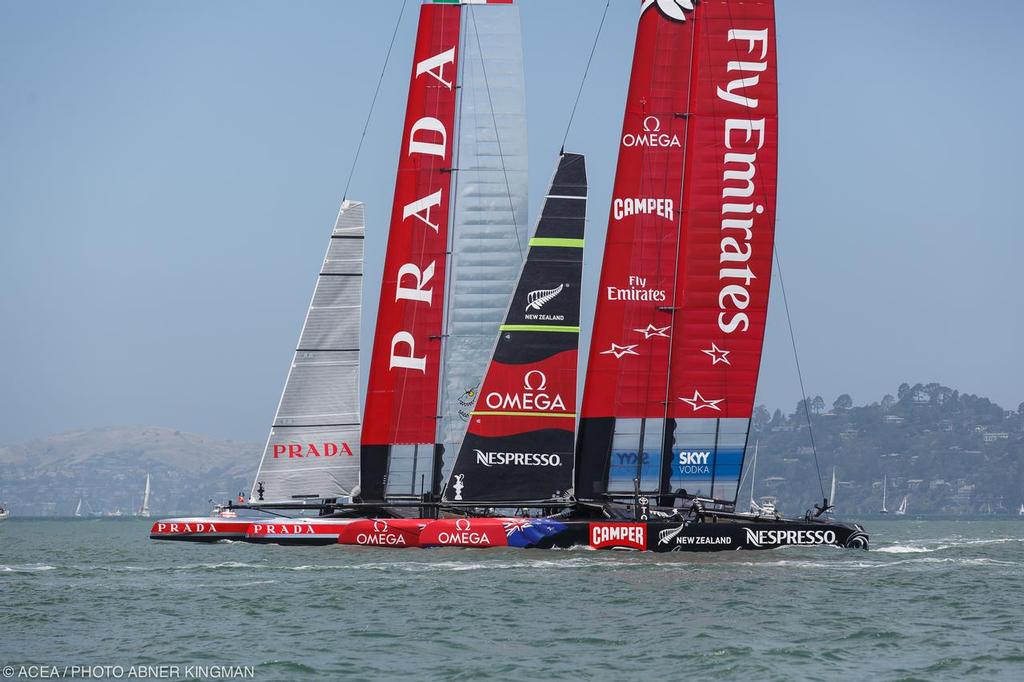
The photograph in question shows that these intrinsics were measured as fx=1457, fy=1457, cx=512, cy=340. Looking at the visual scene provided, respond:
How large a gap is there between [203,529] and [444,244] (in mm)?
8182

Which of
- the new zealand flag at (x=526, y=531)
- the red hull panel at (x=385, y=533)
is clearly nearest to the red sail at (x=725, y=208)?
the new zealand flag at (x=526, y=531)

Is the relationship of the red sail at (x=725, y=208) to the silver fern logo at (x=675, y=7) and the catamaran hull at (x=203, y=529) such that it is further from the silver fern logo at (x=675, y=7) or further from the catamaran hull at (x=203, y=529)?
the catamaran hull at (x=203, y=529)

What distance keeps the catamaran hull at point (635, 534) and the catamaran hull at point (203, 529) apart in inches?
172

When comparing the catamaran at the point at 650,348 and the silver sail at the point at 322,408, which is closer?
the catamaran at the point at 650,348

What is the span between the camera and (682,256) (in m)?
29.8

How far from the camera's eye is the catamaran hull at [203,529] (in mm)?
31406

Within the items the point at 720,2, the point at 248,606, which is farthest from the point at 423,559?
the point at 720,2

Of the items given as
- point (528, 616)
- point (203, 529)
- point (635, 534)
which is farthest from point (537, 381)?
point (528, 616)

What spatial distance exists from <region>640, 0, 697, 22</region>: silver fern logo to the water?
11.1 m

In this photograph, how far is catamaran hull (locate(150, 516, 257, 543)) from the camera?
103 ft

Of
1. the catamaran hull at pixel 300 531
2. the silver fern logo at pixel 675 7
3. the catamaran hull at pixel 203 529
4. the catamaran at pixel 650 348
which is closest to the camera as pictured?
the catamaran at pixel 650 348

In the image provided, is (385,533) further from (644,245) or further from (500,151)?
(500,151)

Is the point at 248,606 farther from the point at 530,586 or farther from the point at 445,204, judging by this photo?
the point at 445,204

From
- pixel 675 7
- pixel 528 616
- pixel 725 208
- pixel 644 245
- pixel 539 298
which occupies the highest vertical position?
pixel 675 7
